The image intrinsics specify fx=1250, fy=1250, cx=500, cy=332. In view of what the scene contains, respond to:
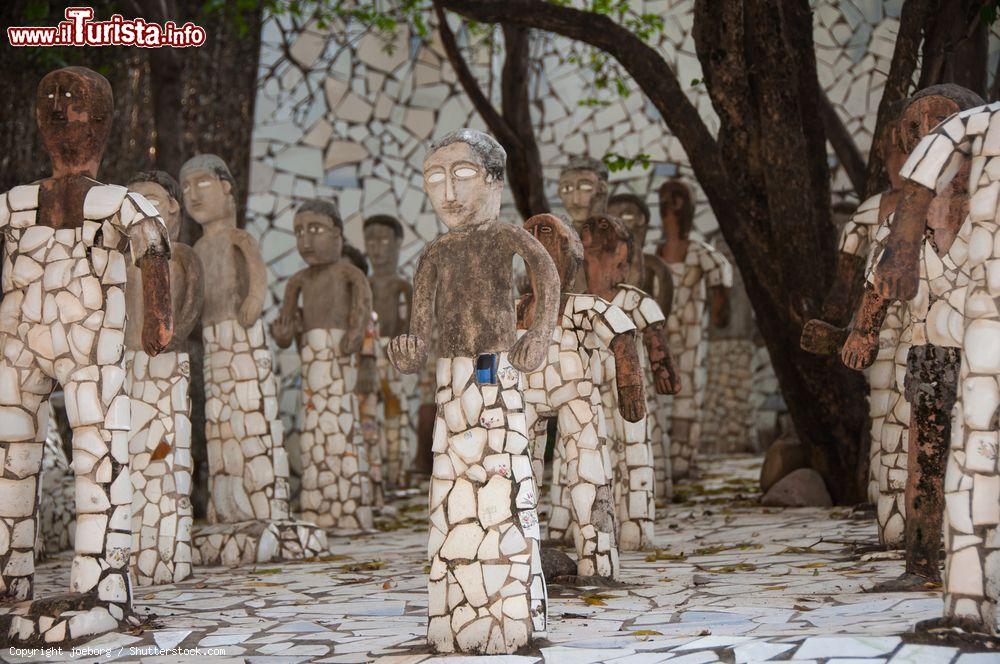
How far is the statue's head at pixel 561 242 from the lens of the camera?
574 cm

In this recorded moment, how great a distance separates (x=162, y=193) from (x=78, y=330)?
216cm

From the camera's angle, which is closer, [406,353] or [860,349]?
[406,353]

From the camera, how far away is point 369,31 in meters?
13.5

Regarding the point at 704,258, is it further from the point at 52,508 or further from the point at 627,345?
the point at 52,508

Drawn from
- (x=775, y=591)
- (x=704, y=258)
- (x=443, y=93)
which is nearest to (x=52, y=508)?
(x=775, y=591)

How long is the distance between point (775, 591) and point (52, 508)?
188 inches

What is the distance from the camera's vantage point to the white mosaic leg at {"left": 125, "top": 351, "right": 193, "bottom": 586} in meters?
6.65

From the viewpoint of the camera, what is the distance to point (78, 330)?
521 centimetres

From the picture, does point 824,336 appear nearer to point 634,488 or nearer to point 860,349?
point 860,349

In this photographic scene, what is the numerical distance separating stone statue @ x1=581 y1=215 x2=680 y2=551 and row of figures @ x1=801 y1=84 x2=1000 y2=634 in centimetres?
151

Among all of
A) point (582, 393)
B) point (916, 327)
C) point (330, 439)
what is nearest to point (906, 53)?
point (916, 327)

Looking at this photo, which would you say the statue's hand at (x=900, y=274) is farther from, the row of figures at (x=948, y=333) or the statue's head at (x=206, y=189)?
the statue's head at (x=206, y=189)

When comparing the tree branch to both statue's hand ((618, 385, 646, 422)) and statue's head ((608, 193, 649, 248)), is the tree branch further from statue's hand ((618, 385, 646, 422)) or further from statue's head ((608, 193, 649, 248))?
statue's hand ((618, 385, 646, 422))

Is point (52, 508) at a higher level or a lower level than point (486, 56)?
lower
